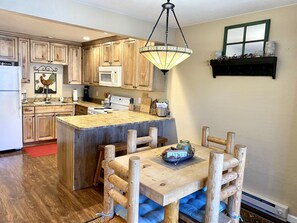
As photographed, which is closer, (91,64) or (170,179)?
(170,179)

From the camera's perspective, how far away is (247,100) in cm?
283

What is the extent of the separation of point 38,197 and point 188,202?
78.7 inches

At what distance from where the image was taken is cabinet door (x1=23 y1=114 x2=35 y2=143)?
4.76 metres

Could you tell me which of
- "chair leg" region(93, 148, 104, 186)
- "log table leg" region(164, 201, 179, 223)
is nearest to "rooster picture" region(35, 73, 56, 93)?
"chair leg" region(93, 148, 104, 186)

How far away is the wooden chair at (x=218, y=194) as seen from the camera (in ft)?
4.96

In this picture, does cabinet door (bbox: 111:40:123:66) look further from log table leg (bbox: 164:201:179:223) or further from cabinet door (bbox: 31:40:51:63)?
log table leg (bbox: 164:201:179:223)

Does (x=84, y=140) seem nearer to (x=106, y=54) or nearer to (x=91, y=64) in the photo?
(x=106, y=54)

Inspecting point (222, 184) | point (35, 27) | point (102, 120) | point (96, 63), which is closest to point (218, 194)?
point (222, 184)

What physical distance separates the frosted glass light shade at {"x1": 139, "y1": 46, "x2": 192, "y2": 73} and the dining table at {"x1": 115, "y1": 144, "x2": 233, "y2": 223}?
0.87m

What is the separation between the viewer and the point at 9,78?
4234mm

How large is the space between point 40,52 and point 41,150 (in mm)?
2159

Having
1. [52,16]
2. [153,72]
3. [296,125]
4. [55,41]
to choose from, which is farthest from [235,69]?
[55,41]

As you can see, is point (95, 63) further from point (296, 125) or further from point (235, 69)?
point (296, 125)

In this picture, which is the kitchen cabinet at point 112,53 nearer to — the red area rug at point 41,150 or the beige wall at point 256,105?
the beige wall at point 256,105
